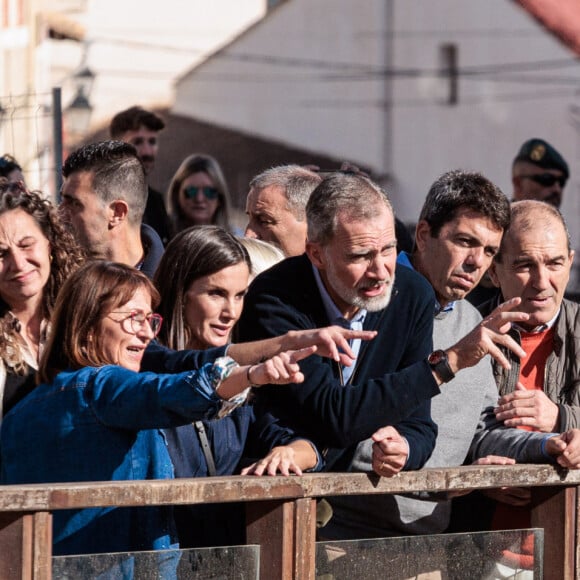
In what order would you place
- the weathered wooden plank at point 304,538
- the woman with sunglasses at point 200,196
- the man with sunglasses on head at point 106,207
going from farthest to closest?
the woman with sunglasses at point 200,196 → the man with sunglasses on head at point 106,207 → the weathered wooden plank at point 304,538

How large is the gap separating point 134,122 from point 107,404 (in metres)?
4.30

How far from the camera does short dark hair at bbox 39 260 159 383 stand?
12.0 ft

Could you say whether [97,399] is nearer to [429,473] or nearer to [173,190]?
[429,473]

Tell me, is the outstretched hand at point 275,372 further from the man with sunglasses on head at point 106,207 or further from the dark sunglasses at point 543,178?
the dark sunglasses at point 543,178

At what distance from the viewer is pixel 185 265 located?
4402 mm

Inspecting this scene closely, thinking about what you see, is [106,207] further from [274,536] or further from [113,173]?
[274,536]

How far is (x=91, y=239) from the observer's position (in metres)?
5.46

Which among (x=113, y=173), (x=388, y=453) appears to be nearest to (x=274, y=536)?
(x=388, y=453)

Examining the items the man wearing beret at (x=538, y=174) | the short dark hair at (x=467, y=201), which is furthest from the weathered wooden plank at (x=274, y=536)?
the man wearing beret at (x=538, y=174)

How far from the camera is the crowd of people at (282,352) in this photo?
3557mm

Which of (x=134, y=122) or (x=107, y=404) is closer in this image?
(x=107, y=404)

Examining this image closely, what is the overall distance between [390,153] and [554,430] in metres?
26.0

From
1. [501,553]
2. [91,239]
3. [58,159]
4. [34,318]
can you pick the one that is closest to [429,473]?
[501,553]

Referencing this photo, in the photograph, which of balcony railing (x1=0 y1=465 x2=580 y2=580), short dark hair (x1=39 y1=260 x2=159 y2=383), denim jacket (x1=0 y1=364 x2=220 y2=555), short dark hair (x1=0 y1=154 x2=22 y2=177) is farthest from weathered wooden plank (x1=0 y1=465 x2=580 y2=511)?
short dark hair (x1=0 y1=154 x2=22 y2=177)
